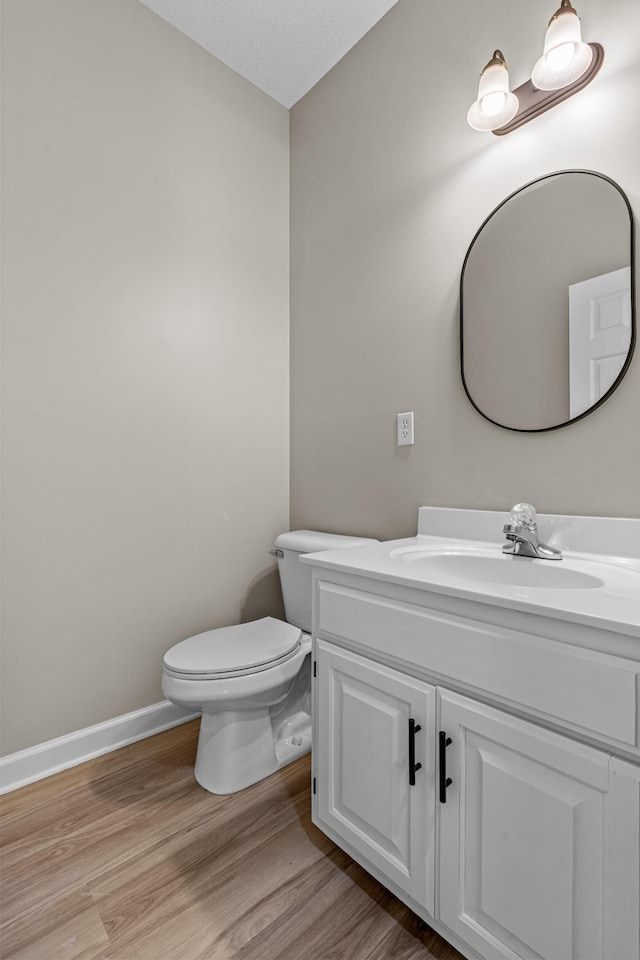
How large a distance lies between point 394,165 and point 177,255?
0.86 metres

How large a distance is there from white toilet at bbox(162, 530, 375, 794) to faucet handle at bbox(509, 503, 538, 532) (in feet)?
2.03

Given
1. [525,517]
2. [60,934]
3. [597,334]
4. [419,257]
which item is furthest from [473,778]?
[419,257]

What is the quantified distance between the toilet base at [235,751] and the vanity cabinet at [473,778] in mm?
346

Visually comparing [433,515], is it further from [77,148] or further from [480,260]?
[77,148]

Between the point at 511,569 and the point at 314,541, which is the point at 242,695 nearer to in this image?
the point at 314,541

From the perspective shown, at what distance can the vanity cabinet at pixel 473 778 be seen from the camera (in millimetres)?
687

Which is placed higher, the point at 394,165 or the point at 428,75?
the point at 428,75

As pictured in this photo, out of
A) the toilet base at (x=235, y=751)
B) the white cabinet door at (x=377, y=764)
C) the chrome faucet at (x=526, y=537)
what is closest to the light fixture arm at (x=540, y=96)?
the chrome faucet at (x=526, y=537)

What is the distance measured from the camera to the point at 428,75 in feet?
5.12

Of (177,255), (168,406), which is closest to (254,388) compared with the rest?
(168,406)

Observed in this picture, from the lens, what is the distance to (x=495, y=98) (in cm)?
128

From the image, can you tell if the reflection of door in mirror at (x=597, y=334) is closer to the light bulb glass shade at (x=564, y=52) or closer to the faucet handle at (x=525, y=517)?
the faucet handle at (x=525, y=517)

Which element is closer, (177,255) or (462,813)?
(462,813)

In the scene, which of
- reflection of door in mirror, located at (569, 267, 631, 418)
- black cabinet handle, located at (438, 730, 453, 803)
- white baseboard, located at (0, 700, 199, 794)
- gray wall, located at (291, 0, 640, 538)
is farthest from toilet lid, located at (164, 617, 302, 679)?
reflection of door in mirror, located at (569, 267, 631, 418)
